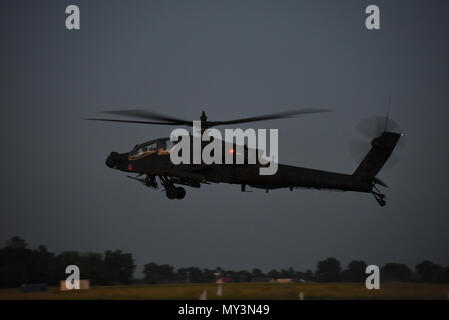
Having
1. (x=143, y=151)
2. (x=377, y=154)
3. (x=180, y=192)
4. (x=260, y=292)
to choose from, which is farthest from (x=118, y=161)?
(x=377, y=154)

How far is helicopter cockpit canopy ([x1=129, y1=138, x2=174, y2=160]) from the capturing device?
34.0 metres

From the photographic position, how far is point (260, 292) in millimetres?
29766

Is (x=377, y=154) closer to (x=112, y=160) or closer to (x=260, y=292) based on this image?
(x=260, y=292)

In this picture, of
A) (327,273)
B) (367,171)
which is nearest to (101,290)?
(367,171)

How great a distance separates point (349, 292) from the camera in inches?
1200

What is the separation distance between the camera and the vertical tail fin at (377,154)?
33000 mm

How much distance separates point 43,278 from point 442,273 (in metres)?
24.9

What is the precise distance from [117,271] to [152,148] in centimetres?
1686

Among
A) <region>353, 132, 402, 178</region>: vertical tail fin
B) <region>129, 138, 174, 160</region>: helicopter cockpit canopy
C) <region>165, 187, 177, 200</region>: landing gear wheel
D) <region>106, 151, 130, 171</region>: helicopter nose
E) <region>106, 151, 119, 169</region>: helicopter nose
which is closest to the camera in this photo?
<region>353, 132, 402, 178</region>: vertical tail fin

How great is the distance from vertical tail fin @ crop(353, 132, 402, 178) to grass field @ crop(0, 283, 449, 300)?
19.6 feet

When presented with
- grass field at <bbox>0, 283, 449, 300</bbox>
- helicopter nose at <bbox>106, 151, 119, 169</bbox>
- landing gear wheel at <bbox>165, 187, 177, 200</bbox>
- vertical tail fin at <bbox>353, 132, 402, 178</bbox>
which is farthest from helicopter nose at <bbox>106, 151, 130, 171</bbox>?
vertical tail fin at <bbox>353, 132, 402, 178</bbox>

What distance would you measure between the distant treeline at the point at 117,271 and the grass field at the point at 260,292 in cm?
357

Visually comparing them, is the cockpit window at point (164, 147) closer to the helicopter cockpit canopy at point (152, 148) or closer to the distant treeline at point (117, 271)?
the helicopter cockpit canopy at point (152, 148)

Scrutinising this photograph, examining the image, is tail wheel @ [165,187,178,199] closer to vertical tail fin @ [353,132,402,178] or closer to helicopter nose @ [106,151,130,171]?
helicopter nose @ [106,151,130,171]
